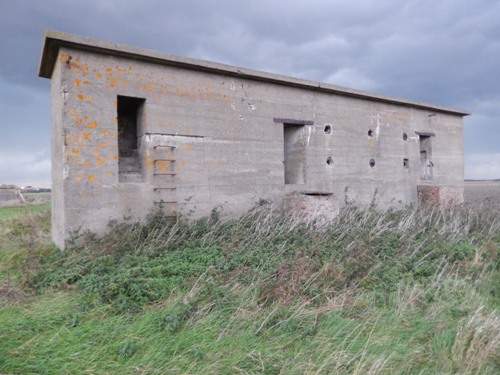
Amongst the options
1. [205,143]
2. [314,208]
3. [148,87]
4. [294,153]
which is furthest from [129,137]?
[314,208]

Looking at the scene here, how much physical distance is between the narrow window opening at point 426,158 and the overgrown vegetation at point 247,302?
18.0 feet

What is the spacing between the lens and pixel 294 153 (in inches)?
370

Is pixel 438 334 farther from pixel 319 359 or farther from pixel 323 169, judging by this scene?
pixel 323 169

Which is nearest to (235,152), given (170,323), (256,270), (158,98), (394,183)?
(158,98)

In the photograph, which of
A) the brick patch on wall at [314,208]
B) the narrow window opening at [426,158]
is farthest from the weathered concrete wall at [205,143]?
the narrow window opening at [426,158]

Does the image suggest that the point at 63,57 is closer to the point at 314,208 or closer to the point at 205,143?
the point at 205,143

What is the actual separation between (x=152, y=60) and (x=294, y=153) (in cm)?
430

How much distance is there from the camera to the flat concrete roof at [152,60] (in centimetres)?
608

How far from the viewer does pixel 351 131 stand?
995cm

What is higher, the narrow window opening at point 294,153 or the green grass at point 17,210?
the narrow window opening at point 294,153

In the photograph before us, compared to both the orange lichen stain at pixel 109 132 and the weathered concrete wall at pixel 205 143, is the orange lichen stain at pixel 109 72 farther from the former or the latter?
the orange lichen stain at pixel 109 132

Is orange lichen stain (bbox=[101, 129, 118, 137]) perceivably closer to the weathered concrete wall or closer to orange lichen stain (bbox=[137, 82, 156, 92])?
the weathered concrete wall

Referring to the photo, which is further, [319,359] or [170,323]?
[170,323]

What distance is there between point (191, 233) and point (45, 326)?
3.26m
